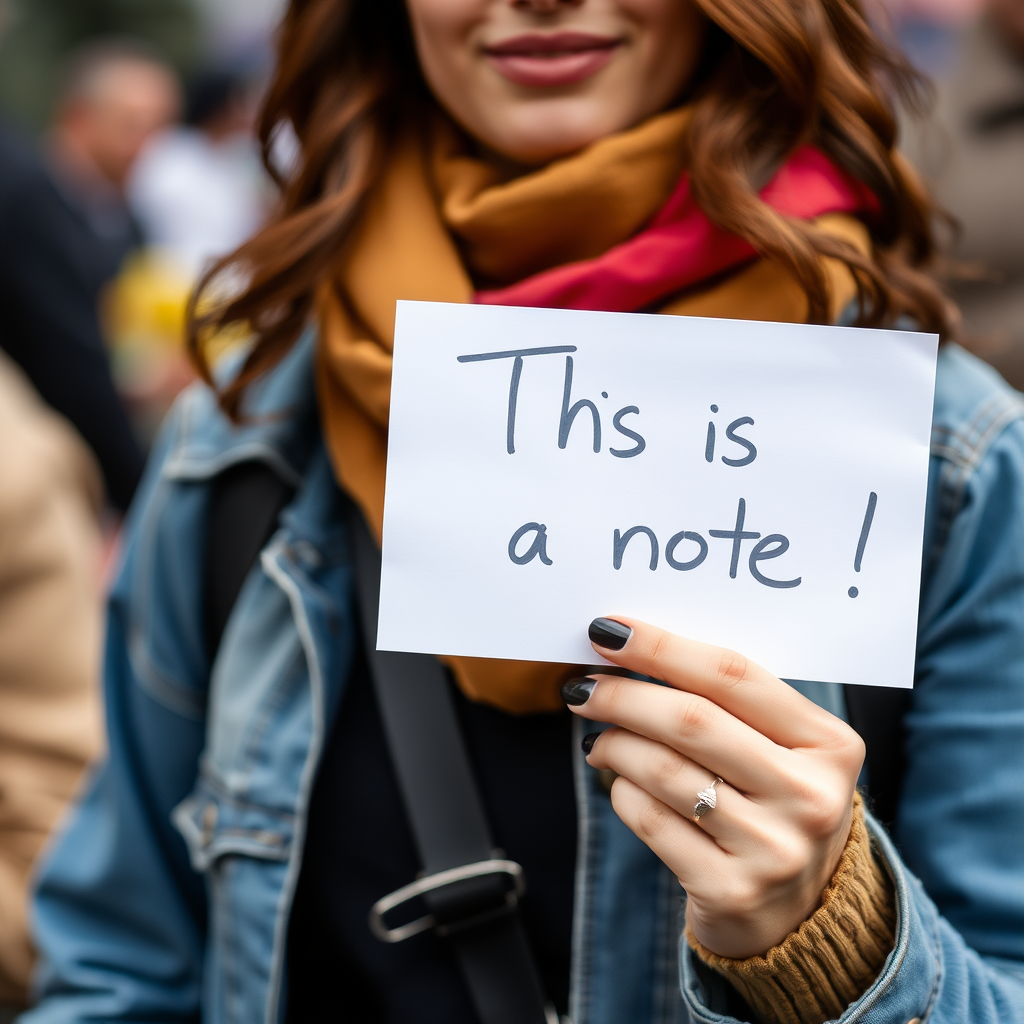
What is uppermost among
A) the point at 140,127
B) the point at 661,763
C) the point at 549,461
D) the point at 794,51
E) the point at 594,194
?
the point at 794,51

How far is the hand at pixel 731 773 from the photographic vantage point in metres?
0.86

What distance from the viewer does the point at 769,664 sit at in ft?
3.03

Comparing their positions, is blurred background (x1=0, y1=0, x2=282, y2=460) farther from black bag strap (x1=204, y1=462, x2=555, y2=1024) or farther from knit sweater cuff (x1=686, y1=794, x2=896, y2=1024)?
knit sweater cuff (x1=686, y1=794, x2=896, y2=1024)

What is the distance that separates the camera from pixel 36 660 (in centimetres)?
189

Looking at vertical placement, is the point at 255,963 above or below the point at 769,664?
below

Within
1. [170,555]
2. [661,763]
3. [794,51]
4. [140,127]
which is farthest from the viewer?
[140,127]

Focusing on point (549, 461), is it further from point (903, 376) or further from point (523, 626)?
point (903, 376)

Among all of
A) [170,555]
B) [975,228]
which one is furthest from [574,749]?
[975,228]

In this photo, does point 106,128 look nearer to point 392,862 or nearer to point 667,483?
point 392,862

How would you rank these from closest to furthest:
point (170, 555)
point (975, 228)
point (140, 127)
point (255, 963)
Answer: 1. point (255, 963)
2. point (170, 555)
3. point (975, 228)
4. point (140, 127)

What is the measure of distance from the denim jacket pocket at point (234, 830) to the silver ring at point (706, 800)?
564 millimetres

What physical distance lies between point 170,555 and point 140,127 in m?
5.86

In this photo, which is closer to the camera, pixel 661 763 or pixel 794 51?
pixel 661 763

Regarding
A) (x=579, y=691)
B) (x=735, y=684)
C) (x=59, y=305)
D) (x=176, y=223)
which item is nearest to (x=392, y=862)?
(x=579, y=691)
